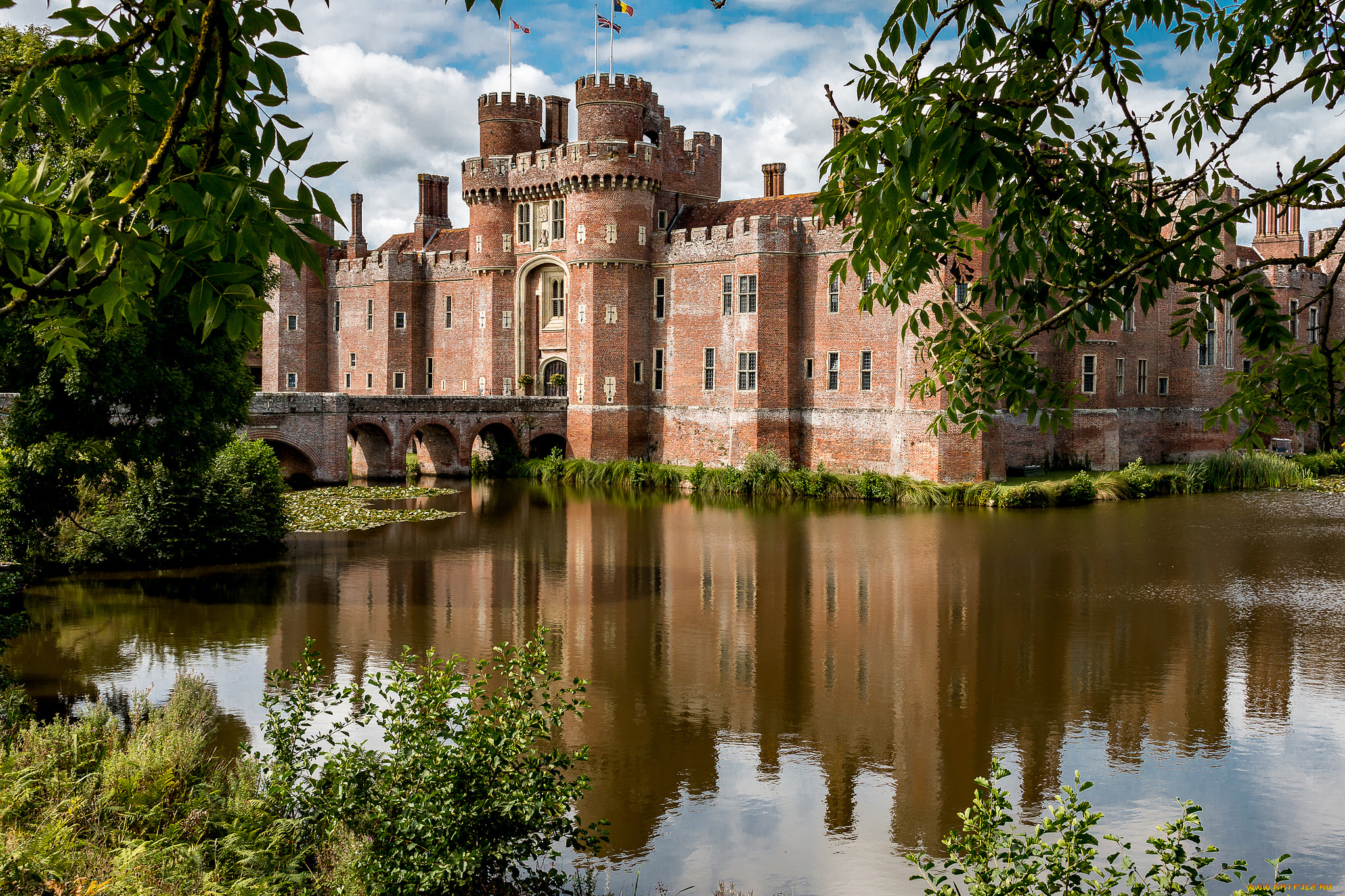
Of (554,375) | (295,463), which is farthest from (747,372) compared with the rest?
(295,463)

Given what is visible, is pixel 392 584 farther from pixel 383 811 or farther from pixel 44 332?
pixel 44 332

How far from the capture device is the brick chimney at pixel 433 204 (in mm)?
47219

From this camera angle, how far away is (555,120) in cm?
4203

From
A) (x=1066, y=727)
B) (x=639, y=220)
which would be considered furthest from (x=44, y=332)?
(x=639, y=220)

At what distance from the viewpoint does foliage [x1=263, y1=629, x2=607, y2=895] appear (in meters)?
6.40

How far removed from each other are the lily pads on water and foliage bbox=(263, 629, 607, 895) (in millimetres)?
16439

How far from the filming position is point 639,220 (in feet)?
119

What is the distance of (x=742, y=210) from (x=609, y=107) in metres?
5.73

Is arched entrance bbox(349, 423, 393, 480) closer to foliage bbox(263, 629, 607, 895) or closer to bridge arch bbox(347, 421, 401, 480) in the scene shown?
bridge arch bbox(347, 421, 401, 480)

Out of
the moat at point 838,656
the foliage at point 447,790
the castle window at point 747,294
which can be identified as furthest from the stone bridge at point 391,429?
the foliage at point 447,790

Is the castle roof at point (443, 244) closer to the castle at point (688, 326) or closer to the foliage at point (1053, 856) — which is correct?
the castle at point (688, 326)

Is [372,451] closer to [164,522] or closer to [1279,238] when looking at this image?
[164,522]

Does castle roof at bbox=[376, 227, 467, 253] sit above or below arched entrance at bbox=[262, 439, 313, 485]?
above

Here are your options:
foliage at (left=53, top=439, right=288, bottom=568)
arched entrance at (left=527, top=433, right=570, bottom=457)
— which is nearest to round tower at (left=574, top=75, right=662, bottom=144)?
arched entrance at (left=527, top=433, right=570, bottom=457)
